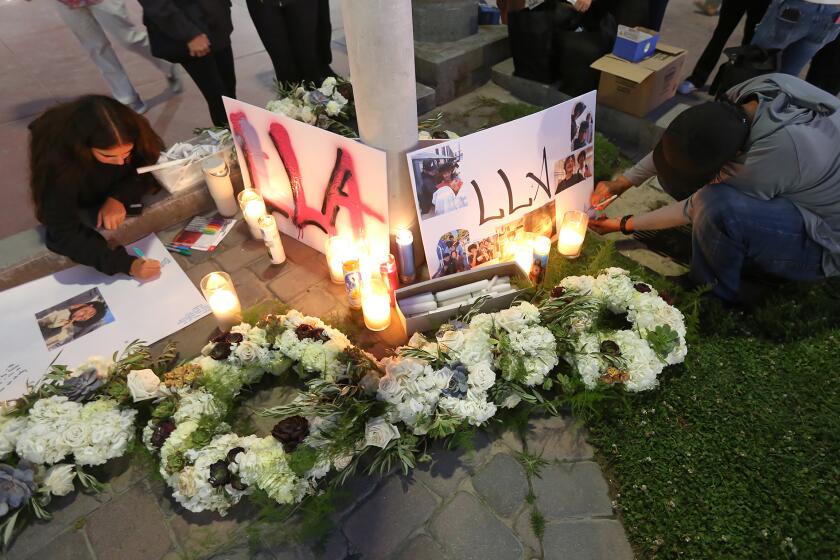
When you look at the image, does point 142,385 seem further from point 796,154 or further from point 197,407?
point 796,154

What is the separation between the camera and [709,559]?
1817 mm

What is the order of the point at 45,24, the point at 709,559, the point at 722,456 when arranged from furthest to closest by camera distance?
the point at 45,24
the point at 722,456
the point at 709,559

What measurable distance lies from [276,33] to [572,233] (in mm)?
2700

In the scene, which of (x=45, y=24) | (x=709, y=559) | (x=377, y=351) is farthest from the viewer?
(x=45, y=24)

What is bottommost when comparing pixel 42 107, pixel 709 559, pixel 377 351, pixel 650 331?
pixel 709 559

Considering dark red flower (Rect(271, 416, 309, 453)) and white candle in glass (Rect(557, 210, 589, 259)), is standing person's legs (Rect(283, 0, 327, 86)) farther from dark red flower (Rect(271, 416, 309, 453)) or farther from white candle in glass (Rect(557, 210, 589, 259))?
Answer: dark red flower (Rect(271, 416, 309, 453))

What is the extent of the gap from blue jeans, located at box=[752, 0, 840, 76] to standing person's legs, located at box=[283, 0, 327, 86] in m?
3.22

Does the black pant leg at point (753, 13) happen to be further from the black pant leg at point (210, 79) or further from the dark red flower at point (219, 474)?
the dark red flower at point (219, 474)

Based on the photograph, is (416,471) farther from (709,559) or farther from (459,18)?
(459,18)

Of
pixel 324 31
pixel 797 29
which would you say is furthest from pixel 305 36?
pixel 797 29

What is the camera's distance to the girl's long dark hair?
2393 mm

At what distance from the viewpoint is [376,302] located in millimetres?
2361

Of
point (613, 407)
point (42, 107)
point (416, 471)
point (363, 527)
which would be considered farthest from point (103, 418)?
point (42, 107)

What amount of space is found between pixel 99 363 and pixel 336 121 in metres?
2.07
